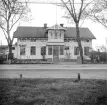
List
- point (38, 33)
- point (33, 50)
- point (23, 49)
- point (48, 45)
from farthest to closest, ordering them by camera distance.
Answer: point (38, 33) < point (33, 50) < point (23, 49) < point (48, 45)

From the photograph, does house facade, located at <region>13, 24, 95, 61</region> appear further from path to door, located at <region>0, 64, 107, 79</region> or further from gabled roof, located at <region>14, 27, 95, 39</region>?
path to door, located at <region>0, 64, 107, 79</region>

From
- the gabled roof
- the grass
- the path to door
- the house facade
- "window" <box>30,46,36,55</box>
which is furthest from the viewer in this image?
the gabled roof

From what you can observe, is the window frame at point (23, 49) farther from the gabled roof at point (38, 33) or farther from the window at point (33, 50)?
the gabled roof at point (38, 33)

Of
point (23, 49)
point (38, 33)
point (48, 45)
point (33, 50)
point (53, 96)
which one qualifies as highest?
point (38, 33)

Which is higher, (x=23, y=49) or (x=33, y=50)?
(x=23, y=49)

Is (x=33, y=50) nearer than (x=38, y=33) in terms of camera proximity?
Yes

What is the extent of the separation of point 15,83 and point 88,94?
3798mm

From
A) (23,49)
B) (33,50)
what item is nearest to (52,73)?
(33,50)

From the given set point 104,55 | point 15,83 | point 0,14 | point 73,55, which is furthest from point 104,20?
point 15,83

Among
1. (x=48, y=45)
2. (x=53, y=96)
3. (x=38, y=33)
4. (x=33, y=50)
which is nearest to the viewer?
(x=53, y=96)

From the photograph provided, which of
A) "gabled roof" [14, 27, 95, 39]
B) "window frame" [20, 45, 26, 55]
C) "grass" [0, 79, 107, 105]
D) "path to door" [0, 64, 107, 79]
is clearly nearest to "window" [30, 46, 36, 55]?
"window frame" [20, 45, 26, 55]

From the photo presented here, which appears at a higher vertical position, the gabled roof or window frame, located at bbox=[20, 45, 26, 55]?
the gabled roof

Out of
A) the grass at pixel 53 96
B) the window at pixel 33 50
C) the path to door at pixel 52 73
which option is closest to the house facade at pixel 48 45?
the window at pixel 33 50

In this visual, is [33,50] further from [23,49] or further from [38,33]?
[38,33]
